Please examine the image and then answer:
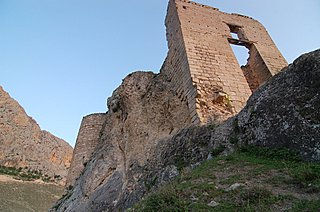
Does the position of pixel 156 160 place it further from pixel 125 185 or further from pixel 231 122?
pixel 231 122

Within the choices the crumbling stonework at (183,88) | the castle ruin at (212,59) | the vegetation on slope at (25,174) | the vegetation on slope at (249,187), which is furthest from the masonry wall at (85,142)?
the vegetation on slope at (25,174)

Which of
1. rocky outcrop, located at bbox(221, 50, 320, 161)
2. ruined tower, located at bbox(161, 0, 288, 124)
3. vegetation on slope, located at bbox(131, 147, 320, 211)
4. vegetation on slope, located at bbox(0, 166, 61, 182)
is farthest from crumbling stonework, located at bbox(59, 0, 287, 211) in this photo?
vegetation on slope, located at bbox(0, 166, 61, 182)

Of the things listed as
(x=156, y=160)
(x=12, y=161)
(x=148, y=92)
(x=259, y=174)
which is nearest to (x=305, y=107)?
(x=259, y=174)

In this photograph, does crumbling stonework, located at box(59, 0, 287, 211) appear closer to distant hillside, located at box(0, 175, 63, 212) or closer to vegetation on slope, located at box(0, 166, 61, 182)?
distant hillside, located at box(0, 175, 63, 212)

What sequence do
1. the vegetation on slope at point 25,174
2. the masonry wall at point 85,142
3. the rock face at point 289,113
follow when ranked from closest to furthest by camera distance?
the rock face at point 289,113 < the masonry wall at point 85,142 < the vegetation on slope at point 25,174

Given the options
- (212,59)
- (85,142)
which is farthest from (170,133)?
(85,142)

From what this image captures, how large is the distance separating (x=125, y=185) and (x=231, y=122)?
153 inches

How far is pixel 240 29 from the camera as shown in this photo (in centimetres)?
1198

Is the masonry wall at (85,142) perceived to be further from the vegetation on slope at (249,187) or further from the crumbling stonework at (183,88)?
the vegetation on slope at (249,187)

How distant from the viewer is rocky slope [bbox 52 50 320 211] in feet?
16.2

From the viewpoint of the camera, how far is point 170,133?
28.9 ft

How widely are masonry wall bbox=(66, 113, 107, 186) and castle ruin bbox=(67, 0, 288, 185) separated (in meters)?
6.58

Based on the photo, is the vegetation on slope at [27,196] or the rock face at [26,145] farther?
the rock face at [26,145]

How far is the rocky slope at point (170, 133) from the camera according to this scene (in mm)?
4949
